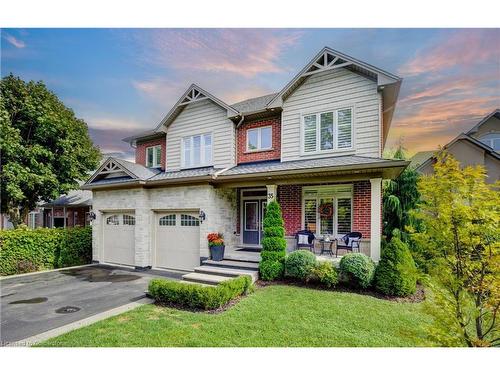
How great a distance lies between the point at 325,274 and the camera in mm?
6648

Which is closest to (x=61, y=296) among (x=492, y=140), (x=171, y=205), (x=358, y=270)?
(x=171, y=205)

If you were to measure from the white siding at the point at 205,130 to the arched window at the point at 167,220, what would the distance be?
236 cm

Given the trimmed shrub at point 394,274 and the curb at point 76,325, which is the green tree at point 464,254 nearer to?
the trimmed shrub at point 394,274

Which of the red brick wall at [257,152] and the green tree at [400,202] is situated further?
the red brick wall at [257,152]

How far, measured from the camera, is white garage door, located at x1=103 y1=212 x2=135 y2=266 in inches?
417

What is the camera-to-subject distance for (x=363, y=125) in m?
7.91

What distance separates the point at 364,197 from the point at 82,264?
41.4ft

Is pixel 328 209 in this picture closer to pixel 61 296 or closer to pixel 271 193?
pixel 271 193

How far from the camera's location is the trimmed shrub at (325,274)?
261 inches

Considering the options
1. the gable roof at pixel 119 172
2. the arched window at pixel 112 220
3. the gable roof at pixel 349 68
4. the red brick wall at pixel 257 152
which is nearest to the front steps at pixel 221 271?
the red brick wall at pixel 257 152

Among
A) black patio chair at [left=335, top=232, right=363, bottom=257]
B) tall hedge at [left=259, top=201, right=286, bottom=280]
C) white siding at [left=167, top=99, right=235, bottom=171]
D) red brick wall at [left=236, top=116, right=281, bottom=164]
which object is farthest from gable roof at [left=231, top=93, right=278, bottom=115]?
black patio chair at [left=335, top=232, right=363, bottom=257]

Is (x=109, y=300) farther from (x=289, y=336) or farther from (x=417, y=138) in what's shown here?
(x=417, y=138)

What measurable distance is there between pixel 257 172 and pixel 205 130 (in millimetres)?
3936

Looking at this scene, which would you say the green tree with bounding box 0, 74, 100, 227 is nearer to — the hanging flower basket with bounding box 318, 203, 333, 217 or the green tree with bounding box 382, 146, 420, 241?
the hanging flower basket with bounding box 318, 203, 333, 217
